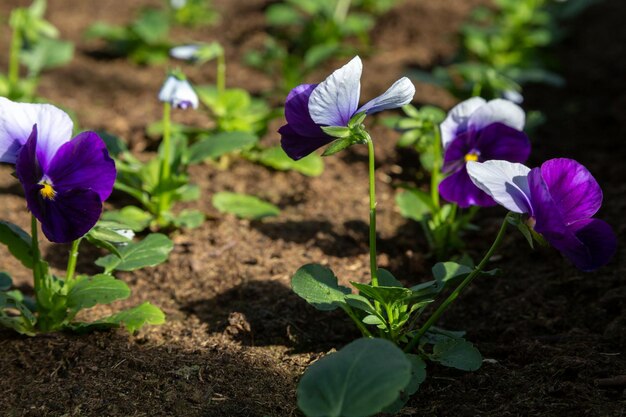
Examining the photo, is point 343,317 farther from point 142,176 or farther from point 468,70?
point 468,70

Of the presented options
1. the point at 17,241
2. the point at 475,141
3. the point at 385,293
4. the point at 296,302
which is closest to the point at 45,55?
the point at 17,241

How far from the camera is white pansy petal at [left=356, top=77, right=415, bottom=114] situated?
2.01m

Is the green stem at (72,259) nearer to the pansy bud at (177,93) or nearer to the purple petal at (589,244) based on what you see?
the pansy bud at (177,93)

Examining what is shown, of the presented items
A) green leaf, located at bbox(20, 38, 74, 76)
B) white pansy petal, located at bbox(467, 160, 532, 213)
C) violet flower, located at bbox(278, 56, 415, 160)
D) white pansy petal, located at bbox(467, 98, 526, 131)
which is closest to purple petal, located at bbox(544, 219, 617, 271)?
white pansy petal, located at bbox(467, 160, 532, 213)

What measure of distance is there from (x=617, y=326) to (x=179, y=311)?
1.38m

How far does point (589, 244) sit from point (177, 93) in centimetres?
173

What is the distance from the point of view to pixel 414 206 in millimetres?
3238

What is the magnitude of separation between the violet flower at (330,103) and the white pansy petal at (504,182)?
0.25 meters

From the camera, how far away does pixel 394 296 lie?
2.13 metres

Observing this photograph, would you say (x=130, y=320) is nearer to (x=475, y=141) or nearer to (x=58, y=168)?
(x=58, y=168)

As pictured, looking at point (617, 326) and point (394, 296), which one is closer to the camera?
point (394, 296)

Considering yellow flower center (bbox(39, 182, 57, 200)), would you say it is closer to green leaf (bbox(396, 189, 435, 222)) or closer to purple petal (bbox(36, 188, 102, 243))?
purple petal (bbox(36, 188, 102, 243))

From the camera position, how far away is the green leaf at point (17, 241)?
2.38 m

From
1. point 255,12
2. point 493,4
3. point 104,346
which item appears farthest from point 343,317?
point 493,4
